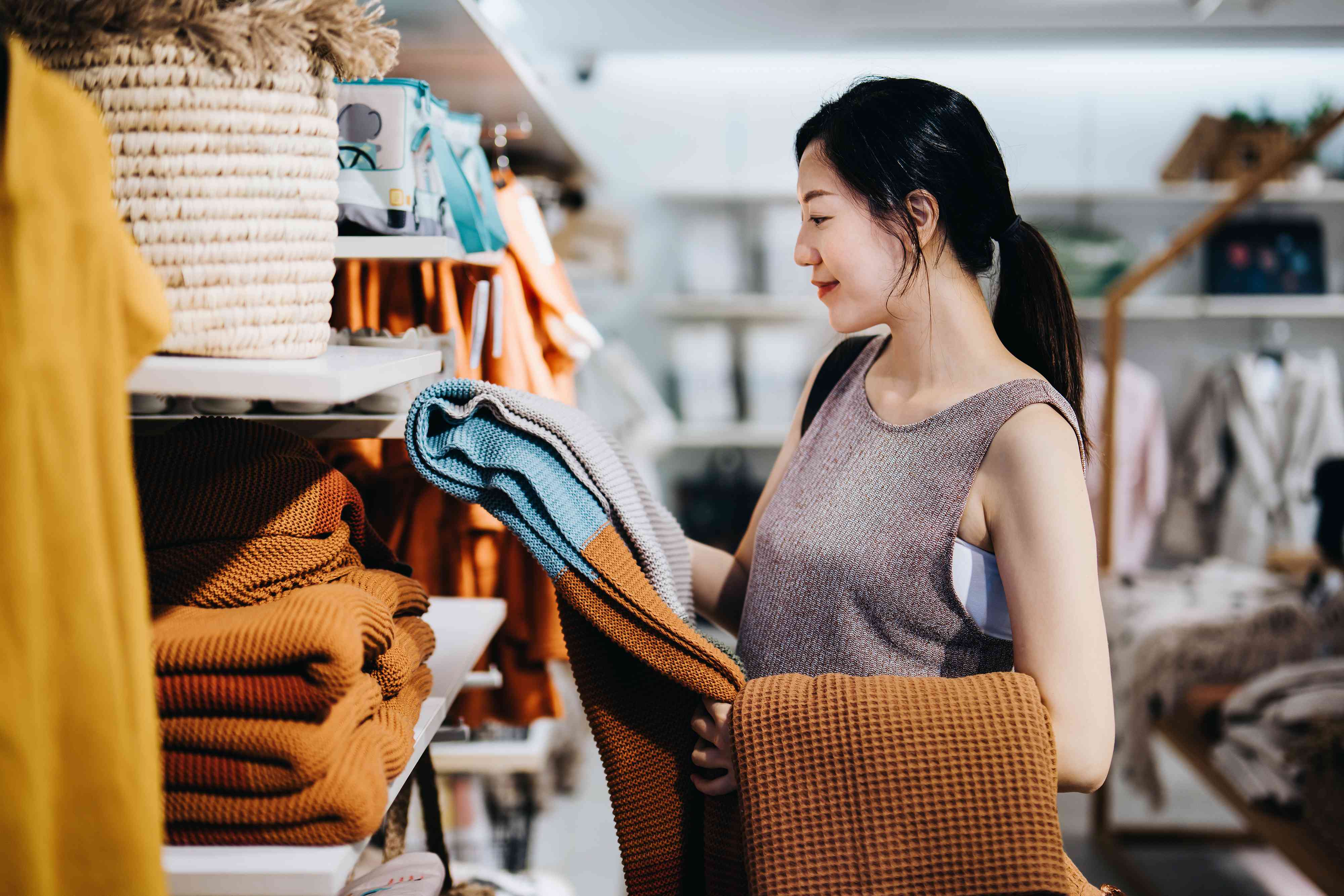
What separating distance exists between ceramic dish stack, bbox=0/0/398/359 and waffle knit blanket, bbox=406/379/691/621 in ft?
0.55

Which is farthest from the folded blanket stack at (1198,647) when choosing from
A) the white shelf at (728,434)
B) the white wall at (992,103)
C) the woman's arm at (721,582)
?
the white wall at (992,103)

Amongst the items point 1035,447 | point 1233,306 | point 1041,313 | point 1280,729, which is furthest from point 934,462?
point 1233,306

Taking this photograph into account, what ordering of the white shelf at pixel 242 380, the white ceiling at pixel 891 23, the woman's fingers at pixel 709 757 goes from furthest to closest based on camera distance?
1. the white ceiling at pixel 891 23
2. the woman's fingers at pixel 709 757
3. the white shelf at pixel 242 380

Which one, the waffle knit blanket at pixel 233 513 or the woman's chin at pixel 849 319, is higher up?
the woman's chin at pixel 849 319

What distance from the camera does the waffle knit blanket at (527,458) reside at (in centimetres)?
89

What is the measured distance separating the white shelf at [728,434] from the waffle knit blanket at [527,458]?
308 cm

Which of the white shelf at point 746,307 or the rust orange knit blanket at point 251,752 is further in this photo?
the white shelf at point 746,307

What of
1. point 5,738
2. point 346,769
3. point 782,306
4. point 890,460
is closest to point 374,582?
point 346,769

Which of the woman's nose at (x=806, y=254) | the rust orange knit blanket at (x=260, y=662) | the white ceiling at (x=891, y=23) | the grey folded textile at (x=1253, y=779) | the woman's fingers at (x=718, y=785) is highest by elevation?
the white ceiling at (x=891, y=23)

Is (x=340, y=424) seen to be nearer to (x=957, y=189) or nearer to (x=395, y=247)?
(x=395, y=247)

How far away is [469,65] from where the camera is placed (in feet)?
4.32

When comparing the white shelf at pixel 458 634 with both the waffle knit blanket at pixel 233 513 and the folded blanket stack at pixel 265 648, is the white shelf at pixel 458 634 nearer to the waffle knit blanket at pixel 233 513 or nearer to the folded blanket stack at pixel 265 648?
the folded blanket stack at pixel 265 648

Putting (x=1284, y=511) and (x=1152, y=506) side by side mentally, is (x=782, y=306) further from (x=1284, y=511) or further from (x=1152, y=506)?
(x=1284, y=511)

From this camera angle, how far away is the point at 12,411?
0.52 m
